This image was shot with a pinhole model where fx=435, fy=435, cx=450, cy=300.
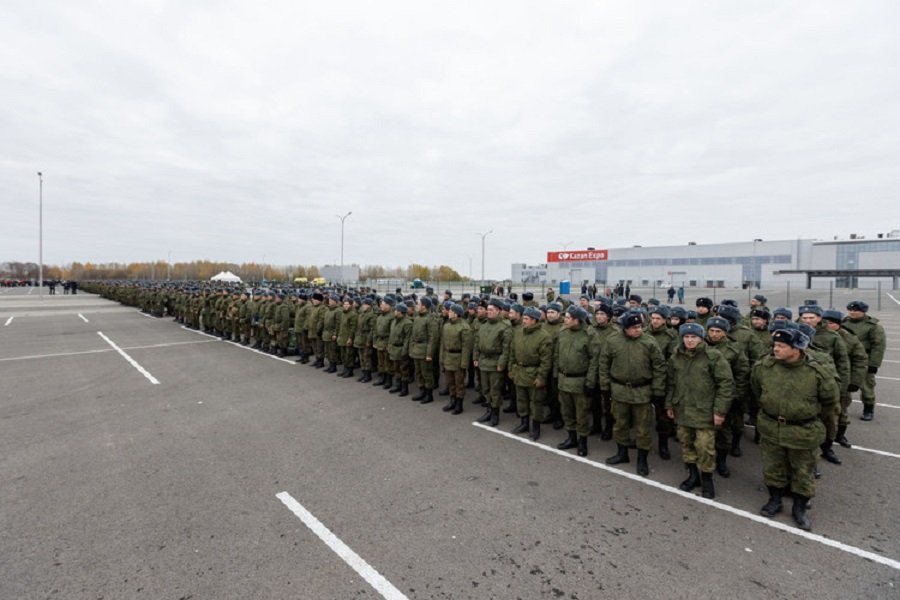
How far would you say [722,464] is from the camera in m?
5.31

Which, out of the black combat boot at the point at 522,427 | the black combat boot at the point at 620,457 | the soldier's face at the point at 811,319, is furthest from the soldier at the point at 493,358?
the soldier's face at the point at 811,319

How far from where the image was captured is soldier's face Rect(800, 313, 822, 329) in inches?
237

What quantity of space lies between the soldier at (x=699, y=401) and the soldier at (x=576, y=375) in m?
1.07

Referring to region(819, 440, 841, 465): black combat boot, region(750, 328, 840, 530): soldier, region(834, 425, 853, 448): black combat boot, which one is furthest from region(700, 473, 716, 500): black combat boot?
region(834, 425, 853, 448): black combat boot

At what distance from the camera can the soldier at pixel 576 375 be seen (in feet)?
18.9

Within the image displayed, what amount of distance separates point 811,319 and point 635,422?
310 centimetres

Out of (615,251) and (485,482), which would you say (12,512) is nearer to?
(485,482)

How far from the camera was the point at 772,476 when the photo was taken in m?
4.22

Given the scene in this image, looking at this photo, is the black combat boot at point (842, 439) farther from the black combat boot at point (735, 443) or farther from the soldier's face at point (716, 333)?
the soldier's face at point (716, 333)

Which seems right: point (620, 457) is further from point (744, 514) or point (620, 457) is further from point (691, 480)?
point (744, 514)

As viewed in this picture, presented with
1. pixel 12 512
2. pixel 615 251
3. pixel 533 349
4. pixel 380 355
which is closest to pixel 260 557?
pixel 12 512

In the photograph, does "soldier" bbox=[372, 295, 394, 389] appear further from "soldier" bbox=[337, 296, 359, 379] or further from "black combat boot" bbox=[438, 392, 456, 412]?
"black combat boot" bbox=[438, 392, 456, 412]

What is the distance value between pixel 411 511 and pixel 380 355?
17.4 feet

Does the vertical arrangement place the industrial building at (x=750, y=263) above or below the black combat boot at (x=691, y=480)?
above
